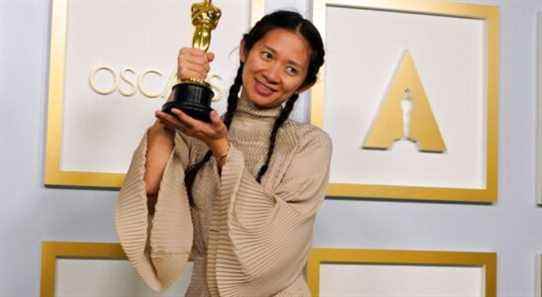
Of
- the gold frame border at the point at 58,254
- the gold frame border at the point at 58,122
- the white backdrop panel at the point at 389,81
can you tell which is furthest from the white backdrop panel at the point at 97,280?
the white backdrop panel at the point at 389,81

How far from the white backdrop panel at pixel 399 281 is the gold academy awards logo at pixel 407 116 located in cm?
23

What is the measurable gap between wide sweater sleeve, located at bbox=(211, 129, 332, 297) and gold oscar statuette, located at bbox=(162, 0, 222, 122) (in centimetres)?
7

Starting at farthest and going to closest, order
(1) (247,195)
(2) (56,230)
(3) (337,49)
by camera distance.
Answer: (3) (337,49), (2) (56,230), (1) (247,195)

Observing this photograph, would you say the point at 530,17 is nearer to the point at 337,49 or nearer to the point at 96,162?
the point at 337,49

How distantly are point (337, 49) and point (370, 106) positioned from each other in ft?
0.41

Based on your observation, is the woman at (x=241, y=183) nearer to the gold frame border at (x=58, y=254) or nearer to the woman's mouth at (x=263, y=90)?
the woman's mouth at (x=263, y=90)

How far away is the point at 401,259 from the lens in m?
1.53

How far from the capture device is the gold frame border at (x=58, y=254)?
1.39 metres

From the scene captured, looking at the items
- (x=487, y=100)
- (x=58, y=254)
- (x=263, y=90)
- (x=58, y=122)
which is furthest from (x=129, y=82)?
(x=487, y=100)

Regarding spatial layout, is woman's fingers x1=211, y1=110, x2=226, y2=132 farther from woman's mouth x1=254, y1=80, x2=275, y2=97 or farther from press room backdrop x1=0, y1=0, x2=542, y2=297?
press room backdrop x1=0, y1=0, x2=542, y2=297

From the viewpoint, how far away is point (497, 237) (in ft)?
5.22

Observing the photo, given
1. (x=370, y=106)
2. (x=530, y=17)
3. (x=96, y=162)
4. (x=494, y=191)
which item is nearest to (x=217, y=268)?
(x=96, y=162)

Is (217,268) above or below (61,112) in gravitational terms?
Answer: below

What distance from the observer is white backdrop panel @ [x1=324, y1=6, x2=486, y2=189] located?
5.05 feet
